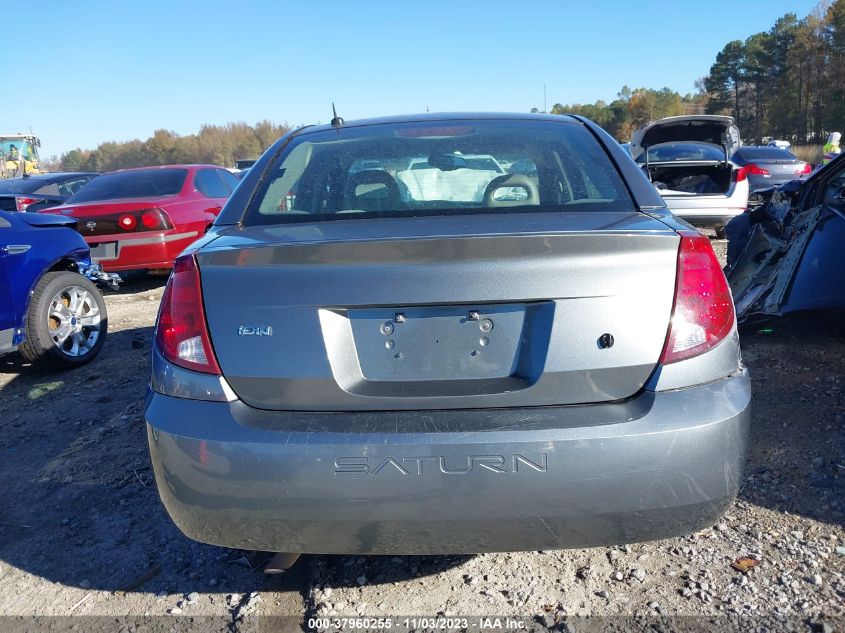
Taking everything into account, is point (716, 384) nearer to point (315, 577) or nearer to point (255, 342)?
point (255, 342)

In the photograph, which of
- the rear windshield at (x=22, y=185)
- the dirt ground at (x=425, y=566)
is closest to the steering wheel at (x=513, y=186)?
the dirt ground at (x=425, y=566)

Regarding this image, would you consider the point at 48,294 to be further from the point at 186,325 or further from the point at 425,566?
the point at 425,566

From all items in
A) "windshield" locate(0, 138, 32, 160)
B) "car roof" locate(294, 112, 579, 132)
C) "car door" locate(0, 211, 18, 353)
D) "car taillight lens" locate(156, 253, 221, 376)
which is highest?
"windshield" locate(0, 138, 32, 160)

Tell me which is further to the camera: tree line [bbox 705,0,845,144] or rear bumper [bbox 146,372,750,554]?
tree line [bbox 705,0,845,144]

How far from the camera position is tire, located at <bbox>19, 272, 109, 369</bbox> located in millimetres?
4809

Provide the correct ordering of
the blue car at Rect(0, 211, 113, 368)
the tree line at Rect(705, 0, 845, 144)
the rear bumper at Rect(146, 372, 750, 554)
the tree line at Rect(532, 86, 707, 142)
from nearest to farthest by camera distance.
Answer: the rear bumper at Rect(146, 372, 750, 554) → the blue car at Rect(0, 211, 113, 368) → the tree line at Rect(705, 0, 845, 144) → the tree line at Rect(532, 86, 707, 142)

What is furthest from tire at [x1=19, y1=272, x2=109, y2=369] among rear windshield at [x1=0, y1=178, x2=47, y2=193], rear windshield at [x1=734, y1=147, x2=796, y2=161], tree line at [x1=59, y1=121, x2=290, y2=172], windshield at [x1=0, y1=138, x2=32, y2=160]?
tree line at [x1=59, y1=121, x2=290, y2=172]

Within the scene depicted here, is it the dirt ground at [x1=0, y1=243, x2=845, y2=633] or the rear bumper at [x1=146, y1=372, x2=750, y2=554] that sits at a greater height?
the rear bumper at [x1=146, y1=372, x2=750, y2=554]

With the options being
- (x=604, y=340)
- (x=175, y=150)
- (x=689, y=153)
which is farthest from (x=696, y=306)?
(x=175, y=150)

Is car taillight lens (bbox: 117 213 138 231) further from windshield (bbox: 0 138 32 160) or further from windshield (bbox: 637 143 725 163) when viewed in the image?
windshield (bbox: 0 138 32 160)

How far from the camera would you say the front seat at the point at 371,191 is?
7.89ft

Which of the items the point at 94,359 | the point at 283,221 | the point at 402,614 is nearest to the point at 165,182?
the point at 94,359

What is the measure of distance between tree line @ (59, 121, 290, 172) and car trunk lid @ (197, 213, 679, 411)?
93.8 m

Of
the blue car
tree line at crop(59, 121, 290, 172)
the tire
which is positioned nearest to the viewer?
the blue car
